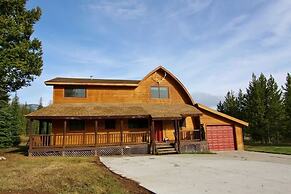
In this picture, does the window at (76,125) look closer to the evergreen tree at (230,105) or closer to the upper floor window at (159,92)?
the upper floor window at (159,92)

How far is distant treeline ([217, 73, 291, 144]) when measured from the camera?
1634 inches

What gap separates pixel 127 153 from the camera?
21.8 m

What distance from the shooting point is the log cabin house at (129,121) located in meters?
21.4

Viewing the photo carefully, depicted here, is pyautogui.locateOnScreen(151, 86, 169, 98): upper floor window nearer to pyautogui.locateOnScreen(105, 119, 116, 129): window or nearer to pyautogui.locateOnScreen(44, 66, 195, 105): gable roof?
pyautogui.locateOnScreen(44, 66, 195, 105): gable roof

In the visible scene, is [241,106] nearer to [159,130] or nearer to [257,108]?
[257,108]

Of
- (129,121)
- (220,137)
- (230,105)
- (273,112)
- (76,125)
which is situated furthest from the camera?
(230,105)

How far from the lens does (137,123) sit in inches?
966

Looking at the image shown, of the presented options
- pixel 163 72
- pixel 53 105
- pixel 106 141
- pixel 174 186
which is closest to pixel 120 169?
pixel 174 186

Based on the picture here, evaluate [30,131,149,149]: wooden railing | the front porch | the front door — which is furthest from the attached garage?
[30,131,149,149]: wooden railing

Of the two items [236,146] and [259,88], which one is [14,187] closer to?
[236,146]

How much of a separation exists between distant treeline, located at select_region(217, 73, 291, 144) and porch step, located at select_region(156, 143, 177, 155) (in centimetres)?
2424

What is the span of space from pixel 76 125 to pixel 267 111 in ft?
99.7

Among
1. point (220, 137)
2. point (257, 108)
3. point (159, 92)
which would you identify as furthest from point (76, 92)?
point (257, 108)

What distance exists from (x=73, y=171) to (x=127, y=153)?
9.79 metres
